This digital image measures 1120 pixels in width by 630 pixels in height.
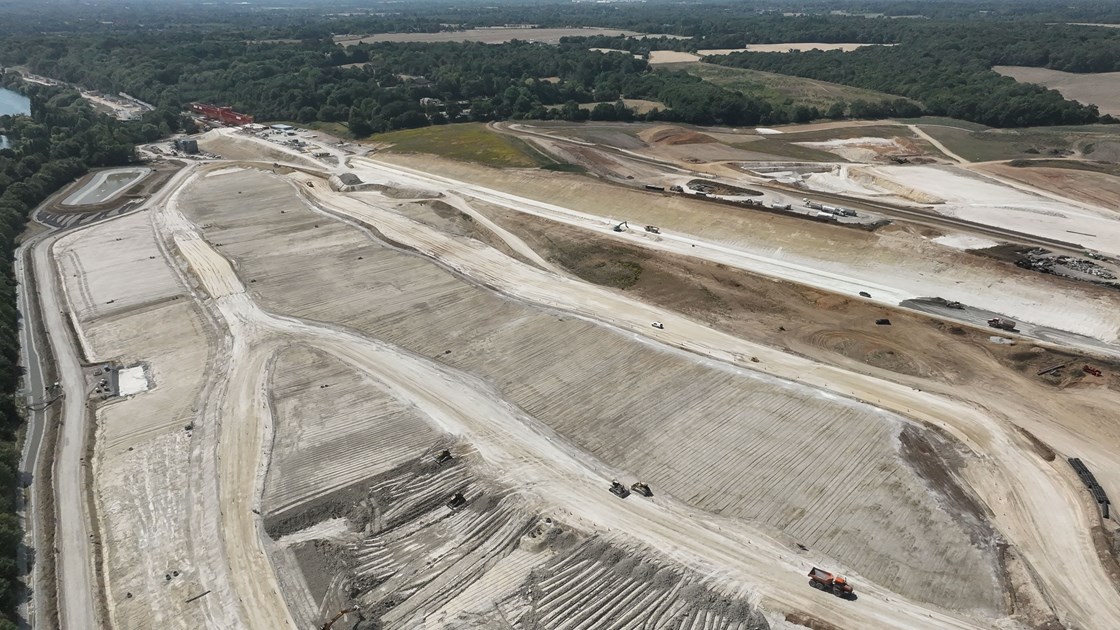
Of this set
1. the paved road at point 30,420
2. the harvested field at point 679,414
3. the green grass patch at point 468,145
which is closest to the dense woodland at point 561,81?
the green grass patch at point 468,145

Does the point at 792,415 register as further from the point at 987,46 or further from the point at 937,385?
the point at 987,46

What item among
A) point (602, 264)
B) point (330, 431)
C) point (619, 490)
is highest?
point (602, 264)

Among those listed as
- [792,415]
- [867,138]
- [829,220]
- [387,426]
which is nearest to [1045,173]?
[867,138]

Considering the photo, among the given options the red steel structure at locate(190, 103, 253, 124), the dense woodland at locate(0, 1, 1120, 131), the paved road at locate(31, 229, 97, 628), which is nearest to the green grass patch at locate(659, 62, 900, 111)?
the dense woodland at locate(0, 1, 1120, 131)

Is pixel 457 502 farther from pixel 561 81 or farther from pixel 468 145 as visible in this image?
pixel 561 81

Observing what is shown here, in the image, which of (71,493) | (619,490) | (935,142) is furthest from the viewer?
(935,142)

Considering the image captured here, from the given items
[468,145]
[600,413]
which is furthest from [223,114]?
[600,413]

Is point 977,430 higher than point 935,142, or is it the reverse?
point 935,142

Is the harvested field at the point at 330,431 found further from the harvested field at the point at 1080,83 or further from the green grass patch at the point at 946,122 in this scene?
the harvested field at the point at 1080,83

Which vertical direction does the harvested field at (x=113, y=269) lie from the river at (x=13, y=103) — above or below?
above
